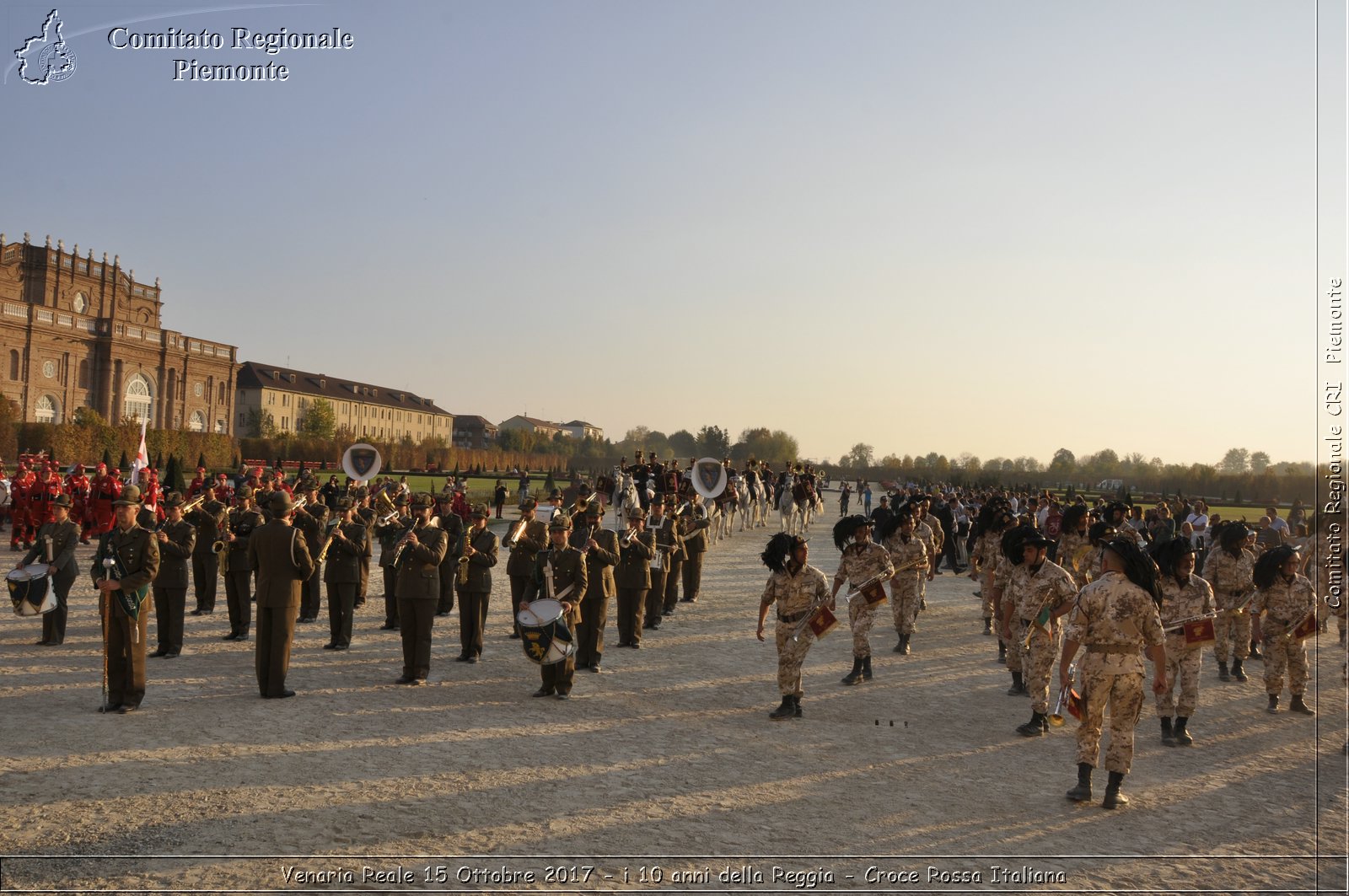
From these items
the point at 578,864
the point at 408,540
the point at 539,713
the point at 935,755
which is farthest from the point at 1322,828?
the point at 408,540

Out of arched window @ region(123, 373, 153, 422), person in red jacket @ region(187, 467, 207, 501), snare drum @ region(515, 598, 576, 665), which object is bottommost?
snare drum @ region(515, 598, 576, 665)

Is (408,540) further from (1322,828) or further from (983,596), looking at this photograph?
(983,596)

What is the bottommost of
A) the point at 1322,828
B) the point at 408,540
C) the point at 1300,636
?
the point at 1322,828

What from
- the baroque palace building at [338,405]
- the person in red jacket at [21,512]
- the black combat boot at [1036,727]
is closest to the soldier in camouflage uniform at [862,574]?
the black combat boot at [1036,727]

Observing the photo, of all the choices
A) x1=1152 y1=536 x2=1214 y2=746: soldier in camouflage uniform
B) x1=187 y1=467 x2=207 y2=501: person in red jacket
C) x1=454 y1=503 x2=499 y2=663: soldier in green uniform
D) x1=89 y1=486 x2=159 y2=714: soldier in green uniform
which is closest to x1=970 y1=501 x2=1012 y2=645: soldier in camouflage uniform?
x1=1152 y1=536 x2=1214 y2=746: soldier in camouflage uniform

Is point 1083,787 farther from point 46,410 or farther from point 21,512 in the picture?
point 46,410

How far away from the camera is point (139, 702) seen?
905cm

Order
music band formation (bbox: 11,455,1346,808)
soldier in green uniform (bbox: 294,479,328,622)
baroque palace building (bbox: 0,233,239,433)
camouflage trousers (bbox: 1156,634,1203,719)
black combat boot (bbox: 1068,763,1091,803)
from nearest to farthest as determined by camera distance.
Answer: black combat boot (bbox: 1068,763,1091,803) < music band formation (bbox: 11,455,1346,808) < camouflage trousers (bbox: 1156,634,1203,719) < soldier in green uniform (bbox: 294,479,328,622) < baroque palace building (bbox: 0,233,239,433)

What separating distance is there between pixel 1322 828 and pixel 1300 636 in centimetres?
420

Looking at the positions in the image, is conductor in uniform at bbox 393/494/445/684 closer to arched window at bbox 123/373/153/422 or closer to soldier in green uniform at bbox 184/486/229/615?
soldier in green uniform at bbox 184/486/229/615

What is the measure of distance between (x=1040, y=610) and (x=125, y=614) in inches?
362

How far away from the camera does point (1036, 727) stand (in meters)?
9.23

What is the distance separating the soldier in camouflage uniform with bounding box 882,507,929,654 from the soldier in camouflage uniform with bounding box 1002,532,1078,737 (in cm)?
280

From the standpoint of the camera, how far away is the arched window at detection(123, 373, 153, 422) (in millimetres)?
83250
